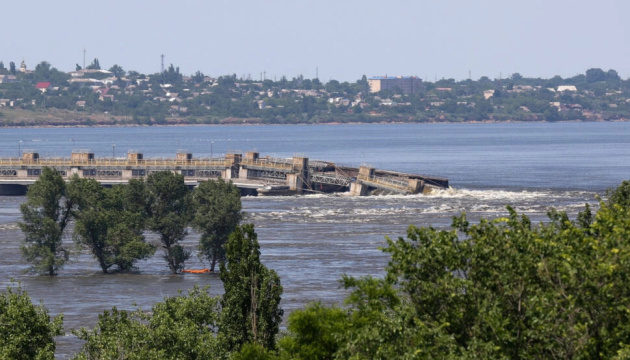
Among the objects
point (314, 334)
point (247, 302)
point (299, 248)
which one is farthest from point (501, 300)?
point (299, 248)

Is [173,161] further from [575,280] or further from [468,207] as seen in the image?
[575,280]

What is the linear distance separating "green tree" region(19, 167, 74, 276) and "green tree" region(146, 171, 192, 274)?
4.69 meters

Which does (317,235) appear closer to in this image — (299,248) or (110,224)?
(299,248)

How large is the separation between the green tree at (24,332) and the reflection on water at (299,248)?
322 inches

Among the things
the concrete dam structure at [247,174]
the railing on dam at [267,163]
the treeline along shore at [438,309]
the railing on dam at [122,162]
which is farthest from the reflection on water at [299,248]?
the railing on dam at [122,162]

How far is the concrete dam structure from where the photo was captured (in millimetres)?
117438

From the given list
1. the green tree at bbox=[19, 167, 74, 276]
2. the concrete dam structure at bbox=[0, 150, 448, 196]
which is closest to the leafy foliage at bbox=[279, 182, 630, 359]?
the green tree at bbox=[19, 167, 74, 276]

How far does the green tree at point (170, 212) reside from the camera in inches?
2557

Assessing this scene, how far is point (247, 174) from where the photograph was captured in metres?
125

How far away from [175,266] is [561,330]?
4614 cm

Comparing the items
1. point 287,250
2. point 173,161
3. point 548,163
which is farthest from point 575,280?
point 548,163

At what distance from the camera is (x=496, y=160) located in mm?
191500

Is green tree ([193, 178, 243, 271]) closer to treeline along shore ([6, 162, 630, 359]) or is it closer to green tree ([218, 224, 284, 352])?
treeline along shore ([6, 162, 630, 359])

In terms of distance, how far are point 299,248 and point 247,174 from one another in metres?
51.2
